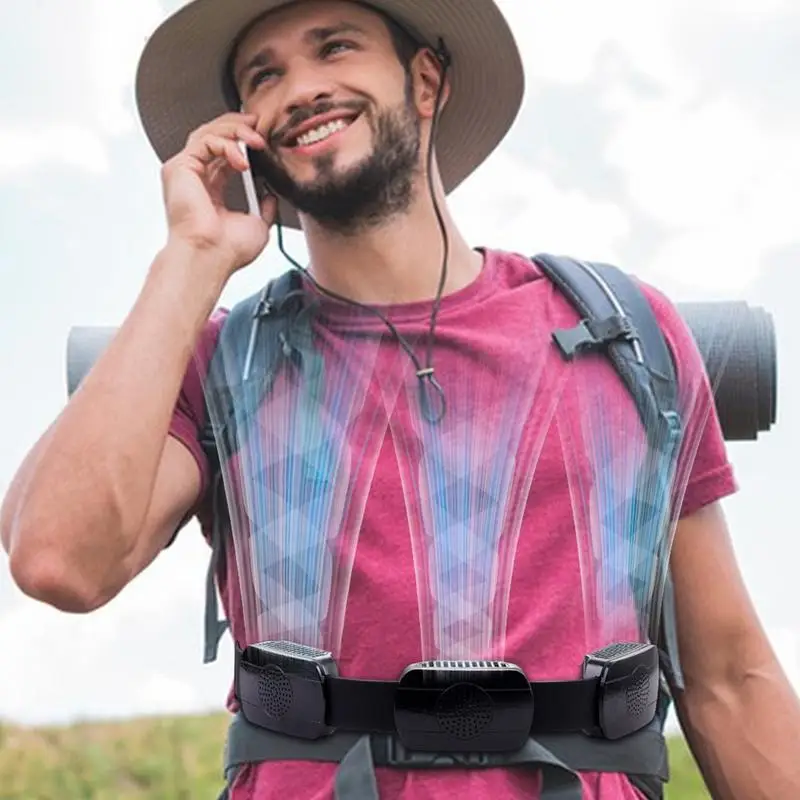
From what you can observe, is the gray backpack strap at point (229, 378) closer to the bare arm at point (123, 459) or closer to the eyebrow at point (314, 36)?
the bare arm at point (123, 459)

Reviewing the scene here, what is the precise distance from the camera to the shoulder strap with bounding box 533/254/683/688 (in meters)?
1.99

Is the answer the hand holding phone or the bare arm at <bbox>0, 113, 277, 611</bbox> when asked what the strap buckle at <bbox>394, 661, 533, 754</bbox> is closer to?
the bare arm at <bbox>0, 113, 277, 611</bbox>

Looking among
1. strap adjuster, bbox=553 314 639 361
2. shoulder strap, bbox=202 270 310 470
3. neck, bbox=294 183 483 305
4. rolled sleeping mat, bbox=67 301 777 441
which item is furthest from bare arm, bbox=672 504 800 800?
shoulder strap, bbox=202 270 310 470

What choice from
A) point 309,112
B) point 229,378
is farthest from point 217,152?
point 229,378

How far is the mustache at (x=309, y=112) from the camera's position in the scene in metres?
2.15

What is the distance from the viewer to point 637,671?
73.7 inches

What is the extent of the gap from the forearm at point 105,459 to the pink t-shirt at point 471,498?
172 mm

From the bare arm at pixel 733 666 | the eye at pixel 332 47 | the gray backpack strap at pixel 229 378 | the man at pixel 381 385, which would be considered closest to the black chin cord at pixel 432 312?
the man at pixel 381 385

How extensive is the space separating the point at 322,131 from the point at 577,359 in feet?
1.82

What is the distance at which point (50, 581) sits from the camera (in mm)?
1810

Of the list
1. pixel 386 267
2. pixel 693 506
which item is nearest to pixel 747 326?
pixel 693 506

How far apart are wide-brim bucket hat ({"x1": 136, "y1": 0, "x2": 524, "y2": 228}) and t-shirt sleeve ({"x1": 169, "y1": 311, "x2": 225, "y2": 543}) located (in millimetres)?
349

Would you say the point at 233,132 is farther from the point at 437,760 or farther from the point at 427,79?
the point at 437,760

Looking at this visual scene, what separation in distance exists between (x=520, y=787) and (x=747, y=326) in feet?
2.80
